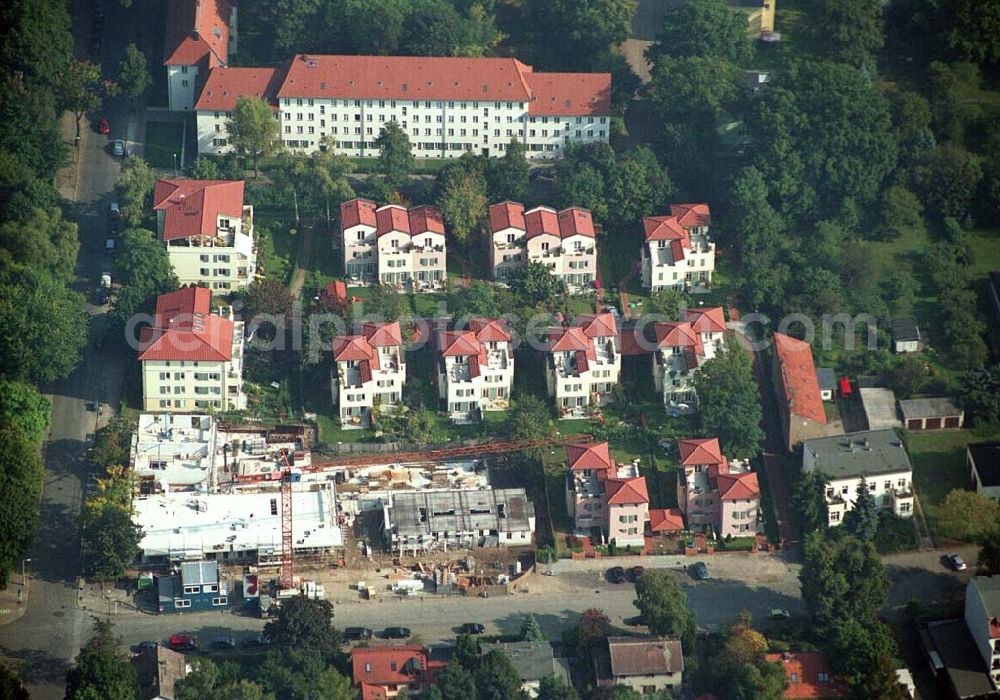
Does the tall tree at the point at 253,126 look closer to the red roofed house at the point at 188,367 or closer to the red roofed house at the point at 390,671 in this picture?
the red roofed house at the point at 188,367

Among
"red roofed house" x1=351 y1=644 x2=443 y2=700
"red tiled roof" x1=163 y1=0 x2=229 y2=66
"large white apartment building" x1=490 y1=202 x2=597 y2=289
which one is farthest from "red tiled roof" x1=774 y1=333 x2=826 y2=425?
"red tiled roof" x1=163 y1=0 x2=229 y2=66

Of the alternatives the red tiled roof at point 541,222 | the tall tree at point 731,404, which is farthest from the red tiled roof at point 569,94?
the tall tree at point 731,404

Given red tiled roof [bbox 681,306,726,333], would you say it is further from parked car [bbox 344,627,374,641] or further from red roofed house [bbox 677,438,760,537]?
parked car [bbox 344,627,374,641]

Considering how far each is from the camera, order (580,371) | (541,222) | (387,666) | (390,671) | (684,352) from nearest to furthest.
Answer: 1. (390,671)
2. (387,666)
3. (580,371)
4. (684,352)
5. (541,222)

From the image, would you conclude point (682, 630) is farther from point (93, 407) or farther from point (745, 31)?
point (745, 31)

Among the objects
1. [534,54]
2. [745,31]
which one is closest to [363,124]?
[534,54]

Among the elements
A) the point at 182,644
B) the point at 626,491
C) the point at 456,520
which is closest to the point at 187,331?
the point at 456,520

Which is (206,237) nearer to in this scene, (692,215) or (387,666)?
(692,215)
